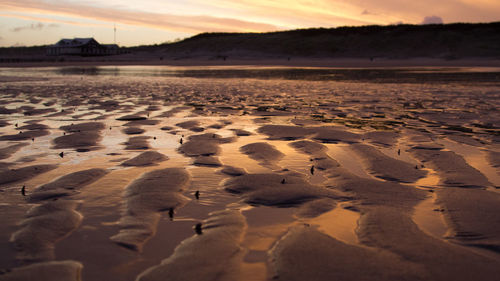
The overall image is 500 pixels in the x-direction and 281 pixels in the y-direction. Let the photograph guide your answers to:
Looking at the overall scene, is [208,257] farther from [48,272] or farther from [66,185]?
[66,185]

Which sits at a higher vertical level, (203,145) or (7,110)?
(203,145)

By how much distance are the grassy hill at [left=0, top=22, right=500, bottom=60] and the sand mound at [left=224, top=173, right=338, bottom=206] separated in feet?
222

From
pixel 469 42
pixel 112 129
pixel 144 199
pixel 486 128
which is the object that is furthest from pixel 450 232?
pixel 469 42

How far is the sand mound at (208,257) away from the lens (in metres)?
2.12

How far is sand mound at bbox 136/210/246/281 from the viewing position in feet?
6.95

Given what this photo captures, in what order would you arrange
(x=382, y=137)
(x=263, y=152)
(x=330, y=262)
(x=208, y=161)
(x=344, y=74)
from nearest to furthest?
1. (x=330, y=262)
2. (x=208, y=161)
3. (x=263, y=152)
4. (x=382, y=137)
5. (x=344, y=74)

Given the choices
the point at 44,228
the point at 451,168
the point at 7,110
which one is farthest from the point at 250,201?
the point at 7,110

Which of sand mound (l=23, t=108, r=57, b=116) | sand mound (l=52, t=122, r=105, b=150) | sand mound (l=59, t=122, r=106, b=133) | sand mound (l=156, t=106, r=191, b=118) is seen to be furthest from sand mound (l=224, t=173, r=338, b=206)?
sand mound (l=23, t=108, r=57, b=116)

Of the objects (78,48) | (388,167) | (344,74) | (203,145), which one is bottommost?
(203,145)

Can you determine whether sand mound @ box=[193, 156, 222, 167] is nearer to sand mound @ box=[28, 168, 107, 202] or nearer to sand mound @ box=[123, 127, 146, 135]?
sand mound @ box=[28, 168, 107, 202]

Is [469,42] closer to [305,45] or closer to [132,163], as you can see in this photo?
[305,45]

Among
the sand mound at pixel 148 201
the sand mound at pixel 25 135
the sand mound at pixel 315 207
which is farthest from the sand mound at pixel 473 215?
the sand mound at pixel 25 135

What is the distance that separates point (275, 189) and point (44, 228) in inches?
74.5

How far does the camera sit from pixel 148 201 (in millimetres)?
3285
